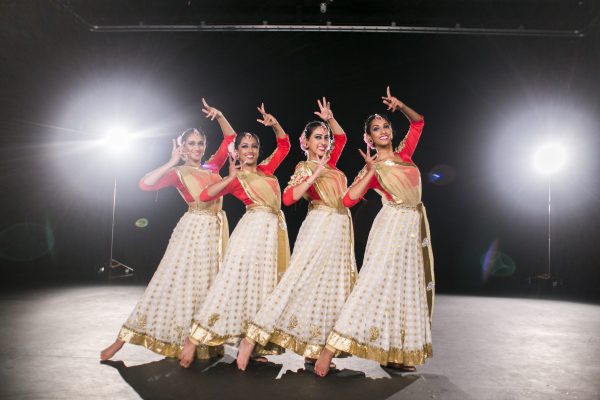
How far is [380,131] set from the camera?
8.59ft

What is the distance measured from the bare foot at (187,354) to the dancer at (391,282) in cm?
67

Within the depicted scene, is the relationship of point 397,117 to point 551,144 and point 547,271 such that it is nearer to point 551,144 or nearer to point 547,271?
point 551,144

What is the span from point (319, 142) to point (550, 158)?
5.09m

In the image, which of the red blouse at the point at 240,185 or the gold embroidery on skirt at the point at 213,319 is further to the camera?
the red blouse at the point at 240,185

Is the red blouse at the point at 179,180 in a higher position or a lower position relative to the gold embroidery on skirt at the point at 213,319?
higher

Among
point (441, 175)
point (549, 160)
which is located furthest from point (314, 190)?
point (549, 160)

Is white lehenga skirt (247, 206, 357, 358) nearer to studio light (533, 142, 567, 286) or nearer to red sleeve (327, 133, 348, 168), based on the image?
red sleeve (327, 133, 348, 168)

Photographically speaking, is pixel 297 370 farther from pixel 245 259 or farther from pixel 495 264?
pixel 495 264

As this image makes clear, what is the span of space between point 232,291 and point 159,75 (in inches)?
184

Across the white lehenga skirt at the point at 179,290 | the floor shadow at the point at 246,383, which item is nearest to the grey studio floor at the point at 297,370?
the floor shadow at the point at 246,383

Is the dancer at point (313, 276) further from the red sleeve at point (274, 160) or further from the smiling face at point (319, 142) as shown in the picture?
the red sleeve at point (274, 160)

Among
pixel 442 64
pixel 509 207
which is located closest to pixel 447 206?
pixel 509 207

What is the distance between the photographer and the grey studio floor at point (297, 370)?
2.06 metres

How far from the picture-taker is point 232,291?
101 inches
